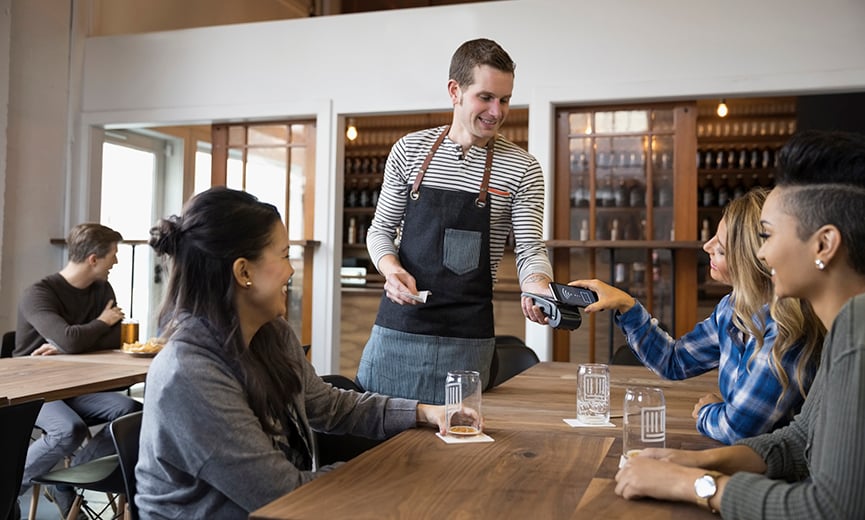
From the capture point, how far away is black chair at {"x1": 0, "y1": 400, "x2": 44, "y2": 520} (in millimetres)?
1935

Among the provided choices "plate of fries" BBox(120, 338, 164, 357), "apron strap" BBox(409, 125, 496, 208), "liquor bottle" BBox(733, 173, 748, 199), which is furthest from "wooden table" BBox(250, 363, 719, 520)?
"liquor bottle" BBox(733, 173, 748, 199)

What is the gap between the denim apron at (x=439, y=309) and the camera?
2.22 metres

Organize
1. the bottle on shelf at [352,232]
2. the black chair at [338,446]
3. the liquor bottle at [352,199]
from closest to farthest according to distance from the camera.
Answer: the black chair at [338,446] → the bottle on shelf at [352,232] → the liquor bottle at [352,199]

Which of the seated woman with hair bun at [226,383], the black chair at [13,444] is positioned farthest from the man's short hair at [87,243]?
the seated woman with hair bun at [226,383]

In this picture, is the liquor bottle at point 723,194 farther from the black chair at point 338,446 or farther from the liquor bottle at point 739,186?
the black chair at point 338,446

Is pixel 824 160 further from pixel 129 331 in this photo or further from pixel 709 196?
pixel 709 196

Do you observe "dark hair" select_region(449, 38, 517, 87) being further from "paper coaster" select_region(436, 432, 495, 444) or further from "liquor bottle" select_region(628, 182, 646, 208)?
"liquor bottle" select_region(628, 182, 646, 208)

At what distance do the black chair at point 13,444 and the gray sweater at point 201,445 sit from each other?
0.64 m

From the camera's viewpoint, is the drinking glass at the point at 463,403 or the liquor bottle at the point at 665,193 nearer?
the drinking glass at the point at 463,403

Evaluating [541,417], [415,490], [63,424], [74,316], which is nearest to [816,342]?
[541,417]

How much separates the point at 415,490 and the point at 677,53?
3.89m

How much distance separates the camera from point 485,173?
2.29m

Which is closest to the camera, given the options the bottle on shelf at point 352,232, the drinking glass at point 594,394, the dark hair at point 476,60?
the drinking glass at point 594,394

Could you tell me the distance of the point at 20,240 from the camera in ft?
17.1
